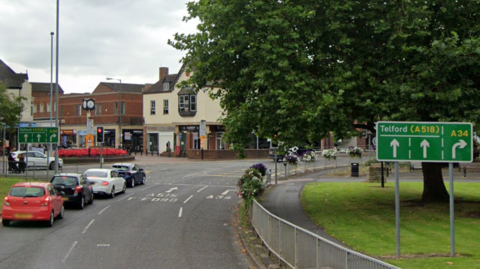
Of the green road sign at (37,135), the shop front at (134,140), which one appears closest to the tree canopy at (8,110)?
the green road sign at (37,135)

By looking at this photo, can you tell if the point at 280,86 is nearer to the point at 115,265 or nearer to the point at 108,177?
the point at 115,265

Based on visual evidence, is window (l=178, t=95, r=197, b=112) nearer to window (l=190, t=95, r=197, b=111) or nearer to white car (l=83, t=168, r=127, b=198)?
window (l=190, t=95, r=197, b=111)

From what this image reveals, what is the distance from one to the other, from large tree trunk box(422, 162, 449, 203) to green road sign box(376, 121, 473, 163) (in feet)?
36.1

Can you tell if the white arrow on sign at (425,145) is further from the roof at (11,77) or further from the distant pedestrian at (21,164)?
the roof at (11,77)

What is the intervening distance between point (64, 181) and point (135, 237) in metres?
7.95

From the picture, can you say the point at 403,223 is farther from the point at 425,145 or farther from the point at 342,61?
the point at 425,145

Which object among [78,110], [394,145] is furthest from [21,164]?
[78,110]

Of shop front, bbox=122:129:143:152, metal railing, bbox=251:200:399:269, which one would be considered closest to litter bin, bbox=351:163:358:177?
metal railing, bbox=251:200:399:269

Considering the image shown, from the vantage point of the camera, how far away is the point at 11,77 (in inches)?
2778

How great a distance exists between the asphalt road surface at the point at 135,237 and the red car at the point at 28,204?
0.40 metres

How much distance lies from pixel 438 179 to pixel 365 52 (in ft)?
22.3

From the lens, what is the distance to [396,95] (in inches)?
675

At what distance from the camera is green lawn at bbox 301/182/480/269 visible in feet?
41.9

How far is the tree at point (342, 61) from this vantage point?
666 inches
